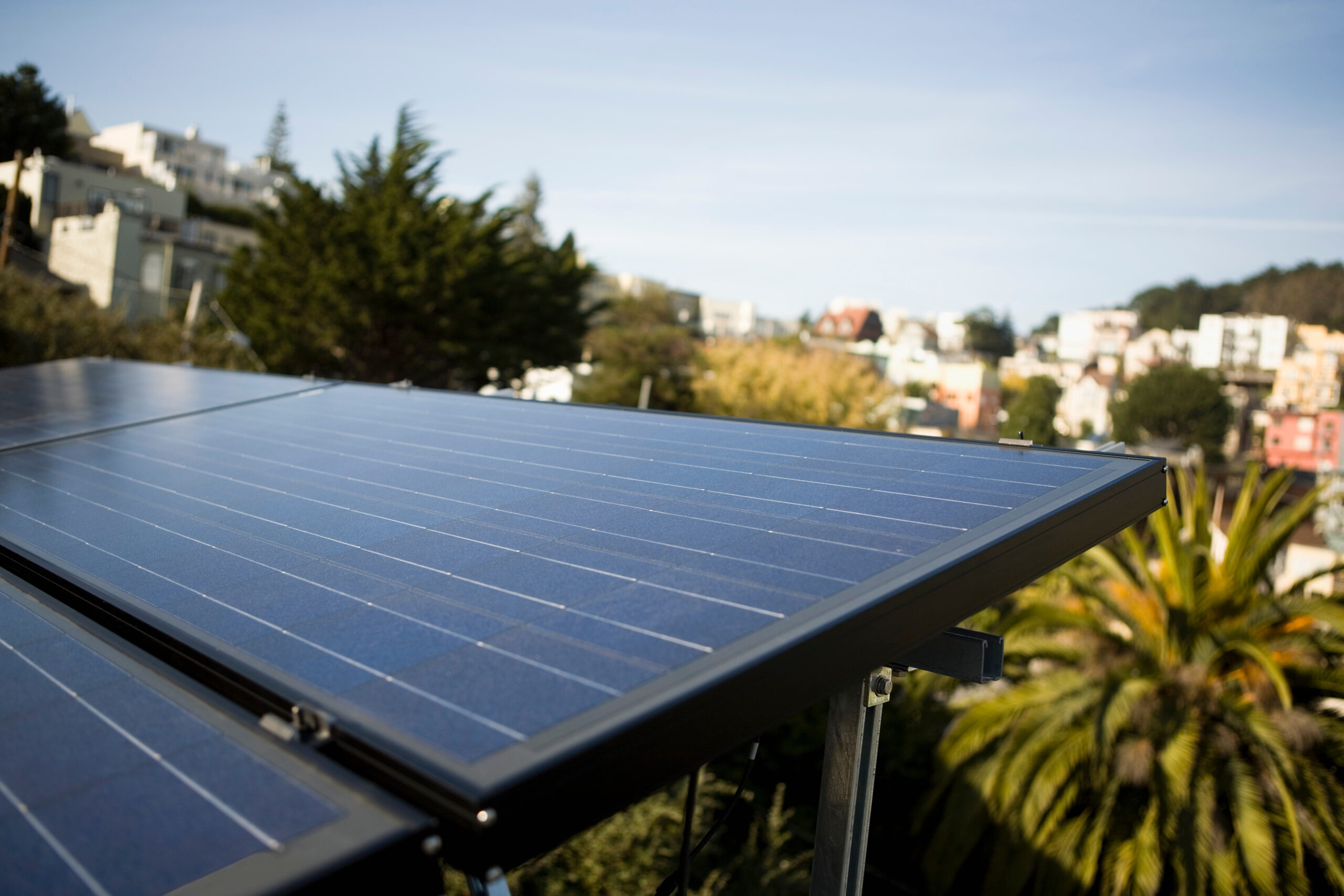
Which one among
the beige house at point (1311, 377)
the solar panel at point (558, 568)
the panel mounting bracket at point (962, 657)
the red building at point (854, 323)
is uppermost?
the red building at point (854, 323)

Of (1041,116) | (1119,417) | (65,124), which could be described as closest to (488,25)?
(1041,116)

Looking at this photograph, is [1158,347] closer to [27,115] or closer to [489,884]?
[27,115]

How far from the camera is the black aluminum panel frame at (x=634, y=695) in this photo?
1.51m

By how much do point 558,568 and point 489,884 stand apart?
40.5 inches

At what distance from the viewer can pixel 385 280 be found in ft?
109

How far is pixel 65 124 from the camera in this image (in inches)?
2349

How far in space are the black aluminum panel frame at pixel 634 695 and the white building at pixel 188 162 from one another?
8333cm

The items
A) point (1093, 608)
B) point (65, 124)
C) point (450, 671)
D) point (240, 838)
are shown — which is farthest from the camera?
point (65, 124)

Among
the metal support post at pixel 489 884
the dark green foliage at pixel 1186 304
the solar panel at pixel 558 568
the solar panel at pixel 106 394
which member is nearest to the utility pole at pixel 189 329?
the solar panel at pixel 106 394

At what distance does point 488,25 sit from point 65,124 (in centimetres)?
5117

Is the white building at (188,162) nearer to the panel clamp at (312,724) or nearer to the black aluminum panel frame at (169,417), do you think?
the black aluminum panel frame at (169,417)

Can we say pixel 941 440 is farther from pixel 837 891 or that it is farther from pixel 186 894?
pixel 186 894

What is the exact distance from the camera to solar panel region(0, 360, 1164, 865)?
1674mm

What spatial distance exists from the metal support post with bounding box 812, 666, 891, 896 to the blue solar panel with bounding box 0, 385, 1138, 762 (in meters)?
0.48
